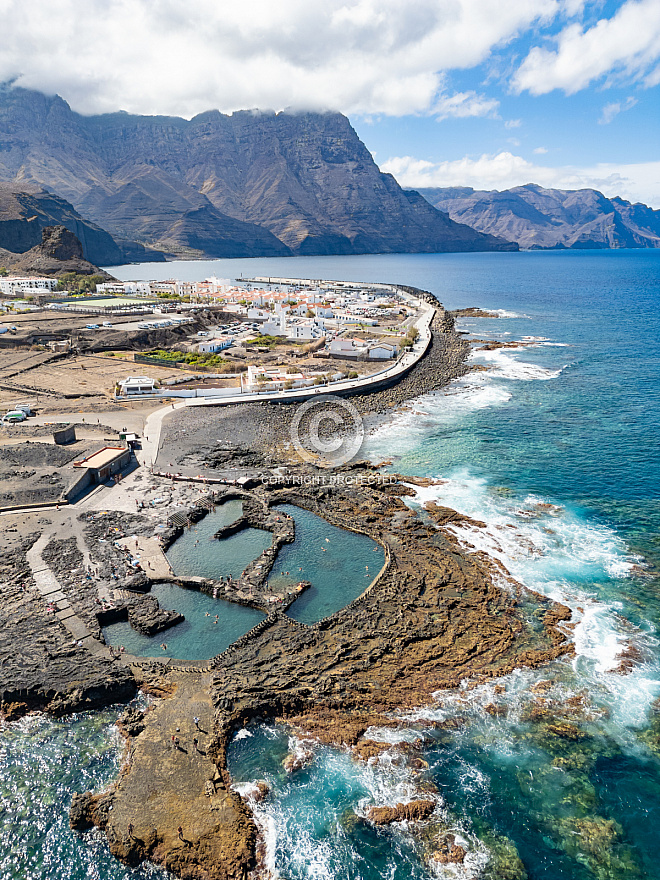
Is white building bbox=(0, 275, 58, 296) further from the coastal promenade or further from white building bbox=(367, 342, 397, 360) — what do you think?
white building bbox=(367, 342, 397, 360)

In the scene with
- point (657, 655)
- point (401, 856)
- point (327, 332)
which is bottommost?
point (401, 856)

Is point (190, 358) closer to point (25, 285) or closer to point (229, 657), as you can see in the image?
point (229, 657)

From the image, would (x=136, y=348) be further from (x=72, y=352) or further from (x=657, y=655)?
(x=657, y=655)

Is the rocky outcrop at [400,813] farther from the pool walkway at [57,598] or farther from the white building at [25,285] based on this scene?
the white building at [25,285]

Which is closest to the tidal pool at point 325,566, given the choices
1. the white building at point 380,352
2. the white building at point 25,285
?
the white building at point 380,352

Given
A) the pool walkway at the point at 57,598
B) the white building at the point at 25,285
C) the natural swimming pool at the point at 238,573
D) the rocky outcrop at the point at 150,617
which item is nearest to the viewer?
the pool walkway at the point at 57,598

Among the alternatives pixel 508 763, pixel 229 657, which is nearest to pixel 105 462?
pixel 229 657

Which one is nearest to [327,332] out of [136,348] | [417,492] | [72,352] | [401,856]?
[136,348]

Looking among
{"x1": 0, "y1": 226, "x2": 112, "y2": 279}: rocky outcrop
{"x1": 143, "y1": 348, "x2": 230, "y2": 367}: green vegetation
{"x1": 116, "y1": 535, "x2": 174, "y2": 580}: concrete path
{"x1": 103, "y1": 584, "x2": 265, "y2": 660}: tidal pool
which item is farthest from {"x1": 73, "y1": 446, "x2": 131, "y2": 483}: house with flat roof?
{"x1": 0, "y1": 226, "x2": 112, "y2": 279}: rocky outcrop
